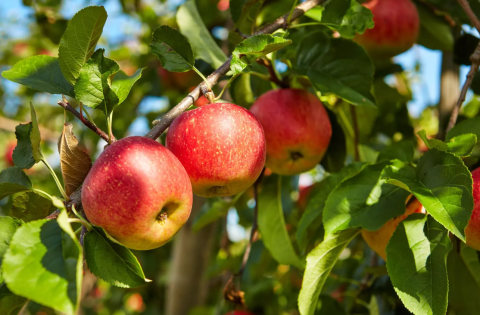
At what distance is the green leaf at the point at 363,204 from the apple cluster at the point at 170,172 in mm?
191

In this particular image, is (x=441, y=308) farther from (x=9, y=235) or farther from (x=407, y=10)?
(x=407, y=10)

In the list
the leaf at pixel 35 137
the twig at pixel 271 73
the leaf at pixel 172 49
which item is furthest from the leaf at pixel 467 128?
the leaf at pixel 35 137

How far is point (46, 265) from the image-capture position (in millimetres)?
621

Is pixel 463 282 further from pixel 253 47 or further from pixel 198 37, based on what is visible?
pixel 198 37

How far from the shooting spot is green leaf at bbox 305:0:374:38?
3.30 feet

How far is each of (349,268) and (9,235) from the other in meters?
1.34

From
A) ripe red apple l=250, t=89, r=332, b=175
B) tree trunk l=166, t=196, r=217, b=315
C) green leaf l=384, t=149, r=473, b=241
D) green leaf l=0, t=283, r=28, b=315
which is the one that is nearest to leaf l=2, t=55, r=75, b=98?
green leaf l=0, t=283, r=28, b=315

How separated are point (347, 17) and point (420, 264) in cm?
55

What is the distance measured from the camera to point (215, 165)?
81 centimetres

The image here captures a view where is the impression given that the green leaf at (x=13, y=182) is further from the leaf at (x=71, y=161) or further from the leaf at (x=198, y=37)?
the leaf at (x=198, y=37)

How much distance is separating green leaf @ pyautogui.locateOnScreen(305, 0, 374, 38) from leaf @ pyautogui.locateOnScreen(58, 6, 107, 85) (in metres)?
0.50

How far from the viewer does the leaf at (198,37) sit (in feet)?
3.97

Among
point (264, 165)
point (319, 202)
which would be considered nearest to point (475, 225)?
point (319, 202)

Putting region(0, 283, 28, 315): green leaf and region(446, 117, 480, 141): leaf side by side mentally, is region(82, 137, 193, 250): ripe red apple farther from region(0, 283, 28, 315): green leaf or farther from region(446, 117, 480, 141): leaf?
region(446, 117, 480, 141): leaf
